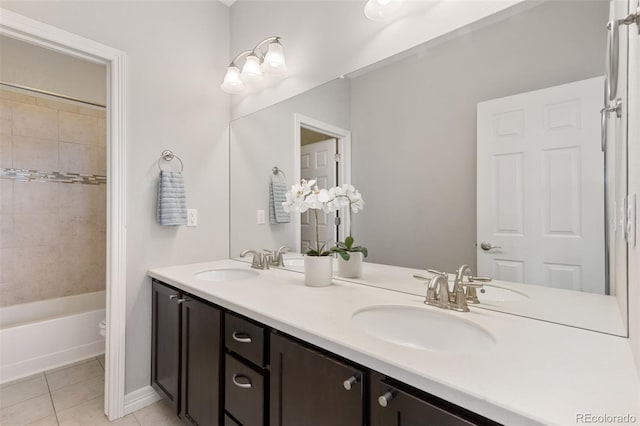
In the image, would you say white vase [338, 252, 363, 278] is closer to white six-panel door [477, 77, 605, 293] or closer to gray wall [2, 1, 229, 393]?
white six-panel door [477, 77, 605, 293]

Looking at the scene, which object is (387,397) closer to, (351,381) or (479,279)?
(351,381)

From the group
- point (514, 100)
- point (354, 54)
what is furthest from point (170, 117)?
Answer: point (514, 100)

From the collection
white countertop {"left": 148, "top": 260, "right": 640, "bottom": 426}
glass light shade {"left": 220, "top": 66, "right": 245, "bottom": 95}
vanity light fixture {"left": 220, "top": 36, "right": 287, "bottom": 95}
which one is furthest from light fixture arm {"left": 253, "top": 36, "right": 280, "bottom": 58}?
white countertop {"left": 148, "top": 260, "right": 640, "bottom": 426}

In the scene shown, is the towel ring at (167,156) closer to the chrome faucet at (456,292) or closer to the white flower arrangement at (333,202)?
the white flower arrangement at (333,202)

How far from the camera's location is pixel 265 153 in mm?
2094

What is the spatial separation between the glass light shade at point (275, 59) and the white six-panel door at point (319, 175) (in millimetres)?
500

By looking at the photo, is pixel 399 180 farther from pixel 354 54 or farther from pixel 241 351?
pixel 241 351

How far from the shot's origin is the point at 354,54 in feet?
5.03

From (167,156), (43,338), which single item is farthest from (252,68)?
(43,338)

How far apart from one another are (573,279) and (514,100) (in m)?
0.63

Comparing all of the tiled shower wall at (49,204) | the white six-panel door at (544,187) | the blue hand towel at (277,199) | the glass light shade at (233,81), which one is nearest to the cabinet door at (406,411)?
the white six-panel door at (544,187)

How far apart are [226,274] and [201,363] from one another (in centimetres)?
63

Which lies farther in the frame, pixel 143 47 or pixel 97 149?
pixel 97 149

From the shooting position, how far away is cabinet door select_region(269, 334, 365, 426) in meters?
0.81
